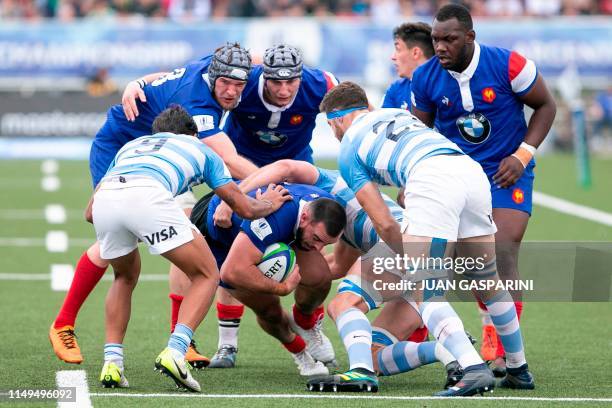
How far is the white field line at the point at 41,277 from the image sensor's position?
37.3ft

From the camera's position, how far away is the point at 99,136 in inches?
344

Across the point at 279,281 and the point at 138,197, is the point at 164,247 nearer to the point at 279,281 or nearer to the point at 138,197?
the point at 138,197

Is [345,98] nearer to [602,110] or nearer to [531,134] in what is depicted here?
[531,134]

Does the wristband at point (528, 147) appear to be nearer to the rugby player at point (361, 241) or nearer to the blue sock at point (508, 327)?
the rugby player at point (361, 241)

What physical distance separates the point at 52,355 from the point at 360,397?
241 cm

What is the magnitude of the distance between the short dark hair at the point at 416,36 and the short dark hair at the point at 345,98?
6.03ft

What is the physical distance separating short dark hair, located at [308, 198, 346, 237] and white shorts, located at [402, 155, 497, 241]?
0.43m

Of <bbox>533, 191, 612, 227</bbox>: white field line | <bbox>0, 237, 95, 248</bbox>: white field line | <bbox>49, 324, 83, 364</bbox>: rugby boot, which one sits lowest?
<bbox>533, 191, 612, 227</bbox>: white field line

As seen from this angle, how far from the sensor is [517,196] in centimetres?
786

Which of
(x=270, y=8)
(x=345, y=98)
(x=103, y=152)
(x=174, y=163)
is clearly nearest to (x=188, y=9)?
(x=270, y=8)

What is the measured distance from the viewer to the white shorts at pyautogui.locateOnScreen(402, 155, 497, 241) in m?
6.67

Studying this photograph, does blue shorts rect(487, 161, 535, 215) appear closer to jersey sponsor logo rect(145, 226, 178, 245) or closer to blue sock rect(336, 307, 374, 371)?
blue sock rect(336, 307, 374, 371)

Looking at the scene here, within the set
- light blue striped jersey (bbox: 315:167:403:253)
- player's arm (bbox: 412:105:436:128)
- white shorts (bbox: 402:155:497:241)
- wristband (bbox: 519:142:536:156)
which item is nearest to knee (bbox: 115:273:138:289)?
light blue striped jersey (bbox: 315:167:403:253)

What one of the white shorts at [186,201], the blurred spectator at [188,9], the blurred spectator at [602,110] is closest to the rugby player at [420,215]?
the white shorts at [186,201]
